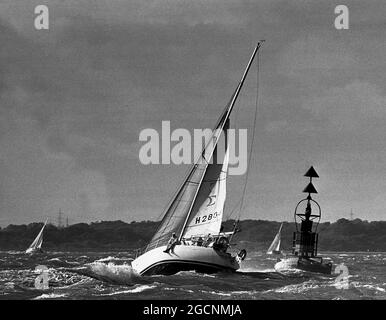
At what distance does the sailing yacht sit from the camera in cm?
3488

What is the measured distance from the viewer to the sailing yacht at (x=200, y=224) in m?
34.9

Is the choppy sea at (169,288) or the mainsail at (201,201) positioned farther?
the mainsail at (201,201)

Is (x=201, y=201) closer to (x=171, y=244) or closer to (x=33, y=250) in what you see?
(x=171, y=244)

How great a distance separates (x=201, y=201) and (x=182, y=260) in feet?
11.7

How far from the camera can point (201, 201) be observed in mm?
36750

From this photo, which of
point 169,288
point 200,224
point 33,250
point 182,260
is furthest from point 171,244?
point 33,250

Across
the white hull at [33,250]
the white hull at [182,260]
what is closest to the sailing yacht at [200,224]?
the white hull at [182,260]

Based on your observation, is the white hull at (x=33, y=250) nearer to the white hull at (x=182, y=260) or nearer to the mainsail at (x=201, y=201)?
the mainsail at (x=201, y=201)

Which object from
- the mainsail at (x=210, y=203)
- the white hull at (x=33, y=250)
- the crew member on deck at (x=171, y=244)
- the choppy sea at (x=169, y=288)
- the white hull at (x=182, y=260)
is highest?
the mainsail at (x=210, y=203)

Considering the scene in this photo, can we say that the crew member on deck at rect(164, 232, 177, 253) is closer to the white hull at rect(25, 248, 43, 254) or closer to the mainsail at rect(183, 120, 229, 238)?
the mainsail at rect(183, 120, 229, 238)

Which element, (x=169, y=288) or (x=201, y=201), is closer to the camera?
(x=169, y=288)
